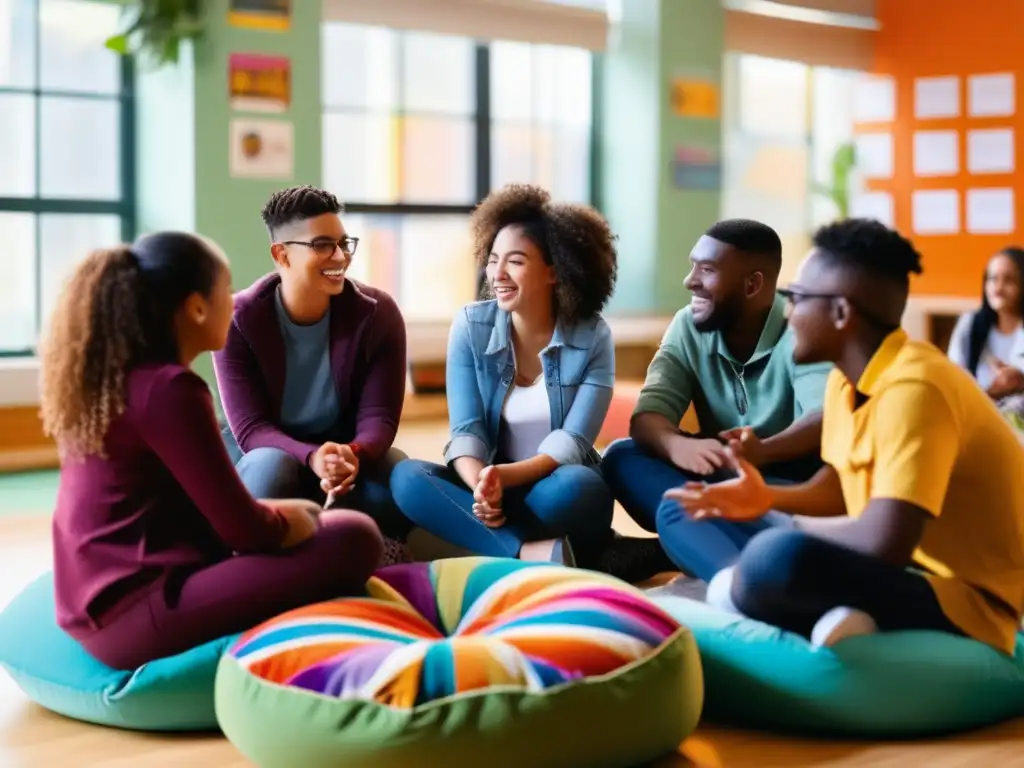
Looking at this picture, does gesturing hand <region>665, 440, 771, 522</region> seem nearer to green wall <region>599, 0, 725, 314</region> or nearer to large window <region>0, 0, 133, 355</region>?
large window <region>0, 0, 133, 355</region>

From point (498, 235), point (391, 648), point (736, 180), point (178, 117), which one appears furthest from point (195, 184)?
point (391, 648)

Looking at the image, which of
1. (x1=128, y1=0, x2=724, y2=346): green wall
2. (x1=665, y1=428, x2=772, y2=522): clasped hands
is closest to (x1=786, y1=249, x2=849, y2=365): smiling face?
(x1=665, y1=428, x2=772, y2=522): clasped hands

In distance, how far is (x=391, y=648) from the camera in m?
2.39

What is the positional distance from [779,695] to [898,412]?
559mm

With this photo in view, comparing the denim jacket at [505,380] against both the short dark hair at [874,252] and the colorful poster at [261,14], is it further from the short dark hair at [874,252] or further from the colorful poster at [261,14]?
the colorful poster at [261,14]

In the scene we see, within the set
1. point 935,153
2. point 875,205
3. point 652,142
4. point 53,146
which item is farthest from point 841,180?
point 53,146

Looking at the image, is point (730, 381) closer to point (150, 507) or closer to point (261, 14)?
point (150, 507)

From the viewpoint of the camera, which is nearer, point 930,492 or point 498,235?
point 930,492

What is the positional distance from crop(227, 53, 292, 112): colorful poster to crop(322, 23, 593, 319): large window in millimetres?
659

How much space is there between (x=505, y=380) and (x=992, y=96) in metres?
6.08

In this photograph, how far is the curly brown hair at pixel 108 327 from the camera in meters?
2.53

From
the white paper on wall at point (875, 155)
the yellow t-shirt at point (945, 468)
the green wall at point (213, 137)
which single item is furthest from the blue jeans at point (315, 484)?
the white paper on wall at point (875, 155)

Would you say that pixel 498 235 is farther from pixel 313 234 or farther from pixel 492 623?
pixel 492 623

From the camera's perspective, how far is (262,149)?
6594 mm
